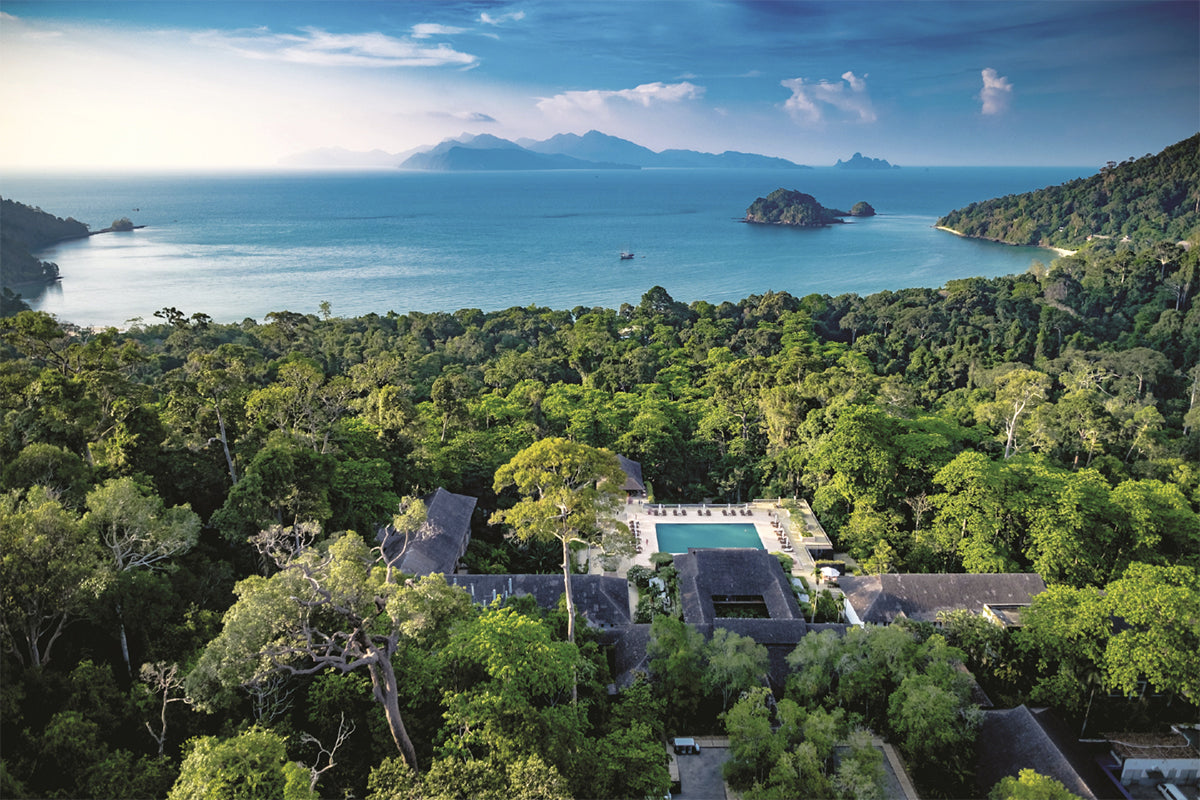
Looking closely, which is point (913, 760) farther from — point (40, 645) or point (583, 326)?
point (583, 326)

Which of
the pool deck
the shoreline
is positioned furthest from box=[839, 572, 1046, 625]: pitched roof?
the shoreline

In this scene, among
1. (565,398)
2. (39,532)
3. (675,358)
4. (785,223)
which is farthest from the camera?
(785,223)

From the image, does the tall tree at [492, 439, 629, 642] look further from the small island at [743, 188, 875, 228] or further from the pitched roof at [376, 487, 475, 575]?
the small island at [743, 188, 875, 228]

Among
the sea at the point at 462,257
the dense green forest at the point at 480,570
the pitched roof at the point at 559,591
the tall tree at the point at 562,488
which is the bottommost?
the pitched roof at the point at 559,591

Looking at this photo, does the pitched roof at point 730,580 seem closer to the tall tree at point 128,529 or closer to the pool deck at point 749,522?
the pool deck at point 749,522

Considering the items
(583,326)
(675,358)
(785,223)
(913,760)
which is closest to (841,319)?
(675,358)

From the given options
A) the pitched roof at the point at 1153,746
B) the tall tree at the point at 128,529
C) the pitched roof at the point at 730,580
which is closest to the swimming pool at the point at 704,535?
the pitched roof at the point at 730,580

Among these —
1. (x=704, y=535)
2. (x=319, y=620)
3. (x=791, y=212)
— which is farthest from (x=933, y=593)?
(x=791, y=212)
